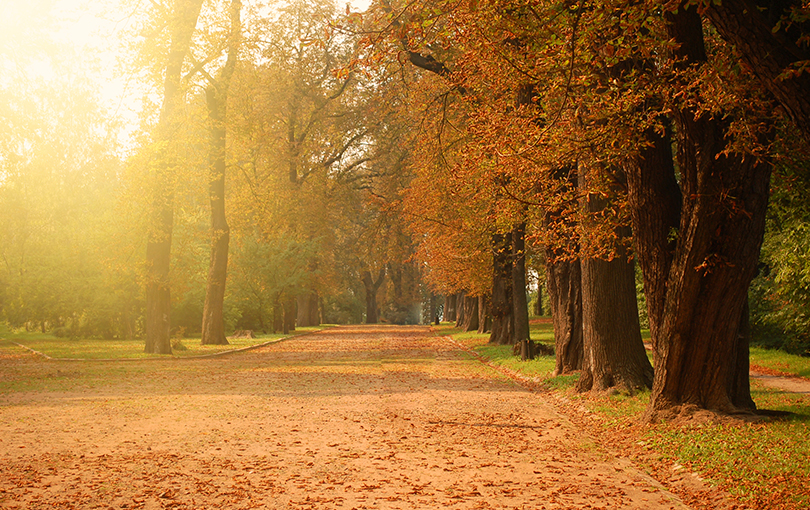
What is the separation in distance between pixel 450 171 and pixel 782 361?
11.8 m

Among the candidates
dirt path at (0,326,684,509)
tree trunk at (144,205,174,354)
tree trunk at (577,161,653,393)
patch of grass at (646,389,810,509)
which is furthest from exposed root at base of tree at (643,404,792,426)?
tree trunk at (144,205,174,354)

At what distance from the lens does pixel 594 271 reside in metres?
12.6

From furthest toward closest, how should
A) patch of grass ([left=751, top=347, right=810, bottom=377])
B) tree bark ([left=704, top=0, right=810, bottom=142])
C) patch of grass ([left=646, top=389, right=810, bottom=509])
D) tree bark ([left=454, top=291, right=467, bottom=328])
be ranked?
tree bark ([left=454, top=291, right=467, bottom=328]), patch of grass ([left=751, top=347, right=810, bottom=377]), patch of grass ([left=646, top=389, right=810, bottom=509]), tree bark ([left=704, top=0, right=810, bottom=142])

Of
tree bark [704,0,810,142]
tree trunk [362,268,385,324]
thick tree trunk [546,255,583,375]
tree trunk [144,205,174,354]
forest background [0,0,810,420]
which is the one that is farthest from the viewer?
tree trunk [362,268,385,324]

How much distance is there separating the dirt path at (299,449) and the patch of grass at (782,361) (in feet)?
24.4

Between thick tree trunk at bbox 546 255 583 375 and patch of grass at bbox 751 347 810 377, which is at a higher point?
thick tree trunk at bbox 546 255 583 375

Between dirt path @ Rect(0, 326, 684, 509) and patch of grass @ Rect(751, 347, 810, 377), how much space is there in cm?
742

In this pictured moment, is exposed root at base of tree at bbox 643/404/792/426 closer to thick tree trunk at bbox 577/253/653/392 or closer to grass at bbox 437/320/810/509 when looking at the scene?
grass at bbox 437/320/810/509

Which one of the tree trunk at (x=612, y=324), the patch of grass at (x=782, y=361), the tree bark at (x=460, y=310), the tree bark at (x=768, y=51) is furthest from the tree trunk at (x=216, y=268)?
the tree bark at (x=768, y=51)

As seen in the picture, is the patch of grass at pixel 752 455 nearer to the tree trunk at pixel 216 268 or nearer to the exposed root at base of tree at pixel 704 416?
the exposed root at base of tree at pixel 704 416

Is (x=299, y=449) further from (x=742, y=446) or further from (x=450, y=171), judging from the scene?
(x=450, y=171)

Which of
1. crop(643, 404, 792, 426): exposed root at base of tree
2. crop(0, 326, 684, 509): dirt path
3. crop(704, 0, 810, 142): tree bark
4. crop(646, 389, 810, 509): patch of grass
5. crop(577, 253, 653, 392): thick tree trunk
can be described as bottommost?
crop(0, 326, 684, 509): dirt path

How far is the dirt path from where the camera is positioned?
19.8 feet

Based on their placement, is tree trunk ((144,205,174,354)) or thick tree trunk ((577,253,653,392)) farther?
tree trunk ((144,205,174,354))
